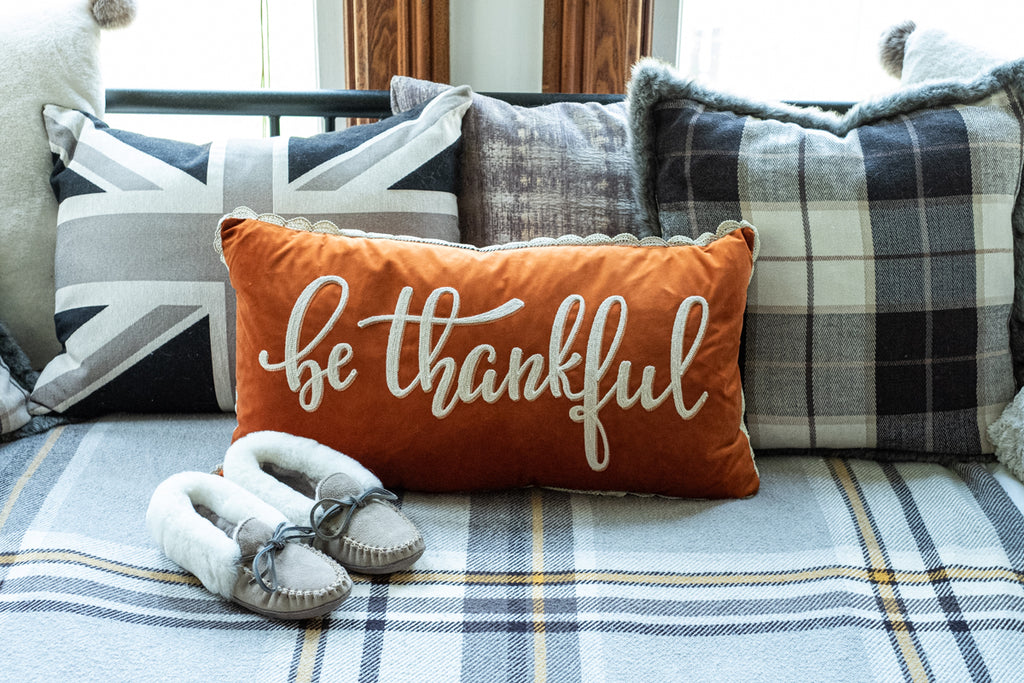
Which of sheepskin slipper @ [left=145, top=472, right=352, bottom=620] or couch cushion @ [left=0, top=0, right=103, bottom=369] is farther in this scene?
couch cushion @ [left=0, top=0, right=103, bottom=369]

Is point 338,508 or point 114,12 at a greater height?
point 114,12

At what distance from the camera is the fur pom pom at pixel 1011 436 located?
105 centimetres

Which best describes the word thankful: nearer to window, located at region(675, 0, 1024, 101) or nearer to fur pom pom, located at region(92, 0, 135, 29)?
fur pom pom, located at region(92, 0, 135, 29)

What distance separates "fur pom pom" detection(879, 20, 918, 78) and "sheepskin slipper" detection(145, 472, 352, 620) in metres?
1.13

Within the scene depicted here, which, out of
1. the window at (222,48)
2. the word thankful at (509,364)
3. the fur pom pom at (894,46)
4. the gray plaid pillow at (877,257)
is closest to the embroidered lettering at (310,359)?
the word thankful at (509,364)

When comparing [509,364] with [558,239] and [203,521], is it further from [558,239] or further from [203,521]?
[203,521]

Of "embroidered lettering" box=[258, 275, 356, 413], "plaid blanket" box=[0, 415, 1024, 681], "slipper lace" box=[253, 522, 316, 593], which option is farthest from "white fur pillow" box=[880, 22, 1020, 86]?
"slipper lace" box=[253, 522, 316, 593]

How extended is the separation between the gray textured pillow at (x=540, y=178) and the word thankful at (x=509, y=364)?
10.6 inches

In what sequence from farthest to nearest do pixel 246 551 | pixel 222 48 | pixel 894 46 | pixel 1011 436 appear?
pixel 222 48
pixel 894 46
pixel 1011 436
pixel 246 551

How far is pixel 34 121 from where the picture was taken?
1.22 meters

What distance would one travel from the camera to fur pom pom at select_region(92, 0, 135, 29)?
1.25 meters

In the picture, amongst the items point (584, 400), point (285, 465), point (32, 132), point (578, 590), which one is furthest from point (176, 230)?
point (578, 590)

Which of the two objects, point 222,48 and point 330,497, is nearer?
point 330,497

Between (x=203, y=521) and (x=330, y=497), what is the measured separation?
0.13 metres
